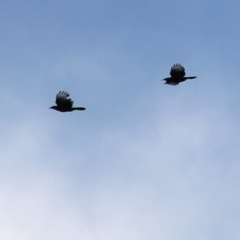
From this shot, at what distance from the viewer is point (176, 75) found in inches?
1813

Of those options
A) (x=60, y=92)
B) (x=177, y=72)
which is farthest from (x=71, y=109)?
(x=177, y=72)

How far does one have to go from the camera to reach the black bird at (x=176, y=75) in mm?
45781

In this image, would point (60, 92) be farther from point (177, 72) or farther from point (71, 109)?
point (177, 72)

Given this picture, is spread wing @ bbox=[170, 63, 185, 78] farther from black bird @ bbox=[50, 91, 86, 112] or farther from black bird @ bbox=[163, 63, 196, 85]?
black bird @ bbox=[50, 91, 86, 112]

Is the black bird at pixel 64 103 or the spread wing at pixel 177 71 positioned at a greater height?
the spread wing at pixel 177 71

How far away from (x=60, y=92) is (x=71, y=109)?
1.76 meters

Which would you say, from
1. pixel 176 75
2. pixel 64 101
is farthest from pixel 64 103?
pixel 176 75

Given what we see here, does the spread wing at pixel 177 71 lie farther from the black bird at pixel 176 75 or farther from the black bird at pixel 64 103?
the black bird at pixel 64 103

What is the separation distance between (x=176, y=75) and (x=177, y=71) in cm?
42

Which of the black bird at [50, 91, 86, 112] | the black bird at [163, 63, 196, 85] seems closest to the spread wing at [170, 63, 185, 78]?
the black bird at [163, 63, 196, 85]

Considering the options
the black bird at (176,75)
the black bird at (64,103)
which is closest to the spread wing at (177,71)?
the black bird at (176,75)

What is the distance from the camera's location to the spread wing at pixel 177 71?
150ft

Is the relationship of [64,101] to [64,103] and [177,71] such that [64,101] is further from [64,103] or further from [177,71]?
[177,71]

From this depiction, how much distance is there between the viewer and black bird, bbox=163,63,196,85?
4578 cm
